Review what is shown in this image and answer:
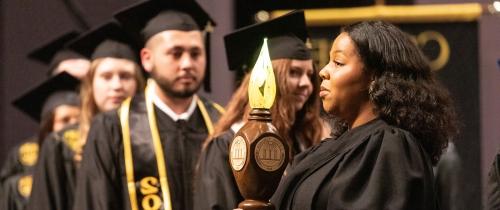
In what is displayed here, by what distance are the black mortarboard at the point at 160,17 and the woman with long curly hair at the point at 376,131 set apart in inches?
90.5

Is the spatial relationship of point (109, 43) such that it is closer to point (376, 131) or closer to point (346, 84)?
point (346, 84)

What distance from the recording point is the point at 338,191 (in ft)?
9.94

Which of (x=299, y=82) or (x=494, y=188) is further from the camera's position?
(x=299, y=82)

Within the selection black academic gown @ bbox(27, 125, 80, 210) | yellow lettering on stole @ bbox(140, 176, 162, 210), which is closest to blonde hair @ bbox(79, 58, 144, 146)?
black academic gown @ bbox(27, 125, 80, 210)

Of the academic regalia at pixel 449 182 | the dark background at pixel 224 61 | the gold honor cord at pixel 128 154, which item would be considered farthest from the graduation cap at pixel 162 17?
the academic regalia at pixel 449 182

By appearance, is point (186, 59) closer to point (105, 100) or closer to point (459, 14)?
point (105, 100)

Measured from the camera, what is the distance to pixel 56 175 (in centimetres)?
624

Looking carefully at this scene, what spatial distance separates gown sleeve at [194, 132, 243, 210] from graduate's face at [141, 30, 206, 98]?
2.21 ft

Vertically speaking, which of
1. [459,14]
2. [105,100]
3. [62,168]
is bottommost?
[62,168]

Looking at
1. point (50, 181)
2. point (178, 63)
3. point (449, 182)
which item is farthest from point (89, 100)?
point (449, 182)

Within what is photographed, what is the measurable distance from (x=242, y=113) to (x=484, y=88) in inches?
85.5

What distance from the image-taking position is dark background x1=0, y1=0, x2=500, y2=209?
20.3ft

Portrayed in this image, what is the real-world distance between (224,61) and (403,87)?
378 centimetres

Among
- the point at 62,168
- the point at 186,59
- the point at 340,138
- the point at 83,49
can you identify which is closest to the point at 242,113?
the point at 186,59
